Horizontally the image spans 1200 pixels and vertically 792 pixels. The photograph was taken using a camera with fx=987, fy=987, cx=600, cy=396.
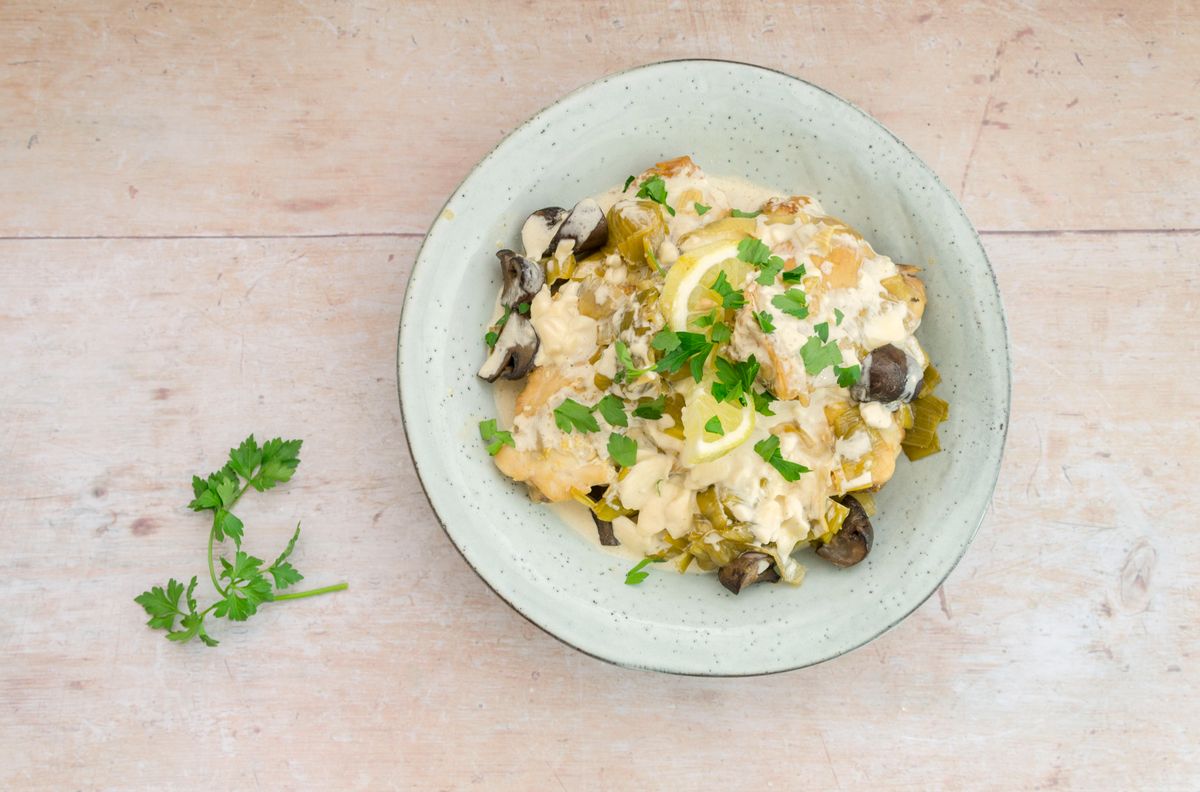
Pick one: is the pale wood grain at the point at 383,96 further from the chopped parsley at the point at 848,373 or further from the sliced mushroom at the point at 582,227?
the chopped parsley at the point at 848,373

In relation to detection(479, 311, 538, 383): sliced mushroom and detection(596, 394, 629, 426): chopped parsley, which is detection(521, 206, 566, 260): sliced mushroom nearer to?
detection(479, 311, 538, 383): sliced mushroom

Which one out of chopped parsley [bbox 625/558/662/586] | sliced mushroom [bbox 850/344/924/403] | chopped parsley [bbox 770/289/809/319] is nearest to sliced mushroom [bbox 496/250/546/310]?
chopped parsley [bbox 770/289/809/319]

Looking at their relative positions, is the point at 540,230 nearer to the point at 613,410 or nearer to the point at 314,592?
the point at 613,410

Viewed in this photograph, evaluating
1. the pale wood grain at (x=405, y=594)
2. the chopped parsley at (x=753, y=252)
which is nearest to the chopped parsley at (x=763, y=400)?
the chopped parsley at (x=753, y=252)

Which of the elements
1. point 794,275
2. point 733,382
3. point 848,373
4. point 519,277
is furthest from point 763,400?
point 519,277

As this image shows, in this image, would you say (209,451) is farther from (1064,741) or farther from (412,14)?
(1064,741)

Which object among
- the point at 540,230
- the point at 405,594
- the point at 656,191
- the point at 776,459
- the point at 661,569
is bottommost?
the point at 405,594

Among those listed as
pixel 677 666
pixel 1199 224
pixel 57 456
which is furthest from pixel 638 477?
pixel 1199 224
